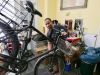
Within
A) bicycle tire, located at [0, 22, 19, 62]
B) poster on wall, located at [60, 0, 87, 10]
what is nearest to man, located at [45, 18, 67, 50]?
bicycle tire, located at [0, 22, 19, 62]

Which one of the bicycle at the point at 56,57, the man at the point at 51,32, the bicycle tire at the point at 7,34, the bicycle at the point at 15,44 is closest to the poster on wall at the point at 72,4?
the man at the point at 51,32

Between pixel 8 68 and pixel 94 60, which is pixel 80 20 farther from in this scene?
pixel 8 68

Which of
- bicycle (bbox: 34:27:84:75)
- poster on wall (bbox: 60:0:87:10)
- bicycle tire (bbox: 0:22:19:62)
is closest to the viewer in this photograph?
bicycle tire (bbox: 0:22:19:62)

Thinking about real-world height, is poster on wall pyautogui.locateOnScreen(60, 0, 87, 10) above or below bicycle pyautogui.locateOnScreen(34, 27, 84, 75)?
above

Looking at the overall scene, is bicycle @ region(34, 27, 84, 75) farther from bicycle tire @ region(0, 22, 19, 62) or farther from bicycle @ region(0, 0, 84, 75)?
bicycle tire @ region(0, 22, 19, 62)

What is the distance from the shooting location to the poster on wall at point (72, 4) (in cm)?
295

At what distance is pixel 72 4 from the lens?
10.5ft

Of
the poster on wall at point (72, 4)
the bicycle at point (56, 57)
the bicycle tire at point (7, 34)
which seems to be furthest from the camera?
the poster on wall at point (72, 4)

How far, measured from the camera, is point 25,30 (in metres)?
1.73

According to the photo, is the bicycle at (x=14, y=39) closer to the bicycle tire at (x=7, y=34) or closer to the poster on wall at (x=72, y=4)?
the bicycle tire at (x=7, y=34)

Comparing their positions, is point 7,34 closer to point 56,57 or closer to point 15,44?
point 15,44

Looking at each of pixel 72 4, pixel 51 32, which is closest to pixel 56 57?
pixel 51 32

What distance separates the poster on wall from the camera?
9.68 feet

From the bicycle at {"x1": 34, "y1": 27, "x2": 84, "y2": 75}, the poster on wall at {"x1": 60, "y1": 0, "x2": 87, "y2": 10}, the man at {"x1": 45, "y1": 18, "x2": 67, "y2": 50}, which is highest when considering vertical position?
the poster on wall at {"x1": 60, "y1": 0, "x2": 87, "y2": 10}
